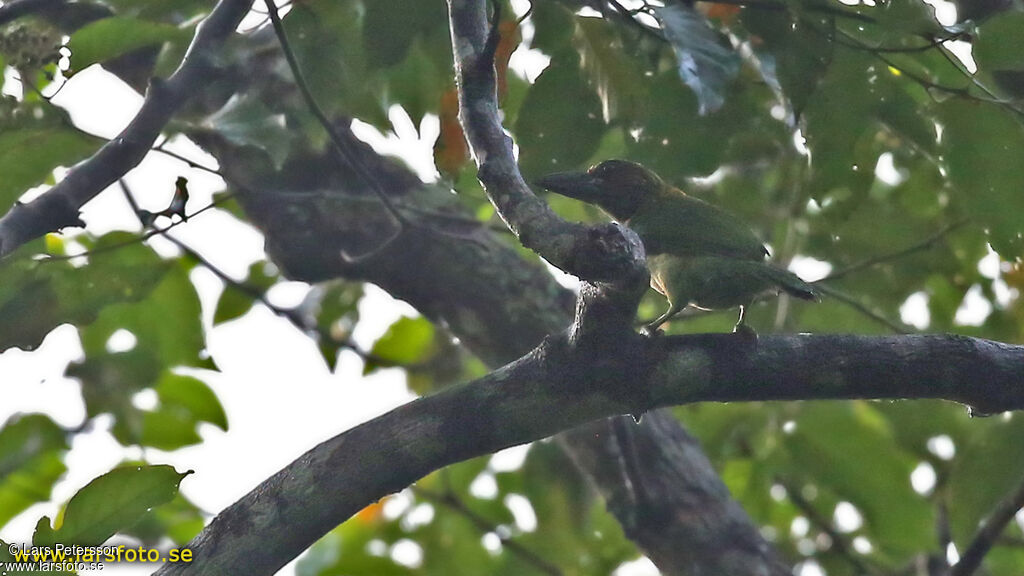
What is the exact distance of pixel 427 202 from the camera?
4090 millimetres

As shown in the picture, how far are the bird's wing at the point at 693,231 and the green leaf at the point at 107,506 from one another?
5.13 feet

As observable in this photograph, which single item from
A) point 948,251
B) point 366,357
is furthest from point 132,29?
point 948,251

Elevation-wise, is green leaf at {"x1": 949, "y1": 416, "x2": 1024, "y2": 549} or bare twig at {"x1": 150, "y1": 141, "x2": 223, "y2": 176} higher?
bare twig at {"x1": 150, "y1": 141, "x2": 223, "y2": 176}

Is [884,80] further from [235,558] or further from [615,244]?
[235,558]

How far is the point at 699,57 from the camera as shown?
241 centimetres

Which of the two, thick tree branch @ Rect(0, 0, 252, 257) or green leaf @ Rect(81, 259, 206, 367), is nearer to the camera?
thick tree branch @ Rect(0, 0, 252, 257)

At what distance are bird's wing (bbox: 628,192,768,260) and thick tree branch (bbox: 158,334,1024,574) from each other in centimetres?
70

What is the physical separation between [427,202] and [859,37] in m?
1.89

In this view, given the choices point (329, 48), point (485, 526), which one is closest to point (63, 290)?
point (329, 48)

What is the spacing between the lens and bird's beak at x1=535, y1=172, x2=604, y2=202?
2.83 m

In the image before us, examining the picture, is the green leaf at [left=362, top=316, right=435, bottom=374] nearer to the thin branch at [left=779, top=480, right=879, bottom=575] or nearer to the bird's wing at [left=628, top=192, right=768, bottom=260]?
the thin branch at [left=779, top=480, right=879, bottom=575]

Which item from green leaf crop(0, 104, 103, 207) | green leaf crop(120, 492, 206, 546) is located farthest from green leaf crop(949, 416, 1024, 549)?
green leaf crop(120, 492, 206, 546)

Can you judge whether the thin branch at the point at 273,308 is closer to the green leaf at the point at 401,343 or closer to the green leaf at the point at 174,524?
the green leaf at the point at 401,343

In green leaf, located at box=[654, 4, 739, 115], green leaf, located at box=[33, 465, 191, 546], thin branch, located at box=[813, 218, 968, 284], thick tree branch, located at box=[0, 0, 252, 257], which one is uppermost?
thick tree branch, located at box=[0, 0, 252, 257]
